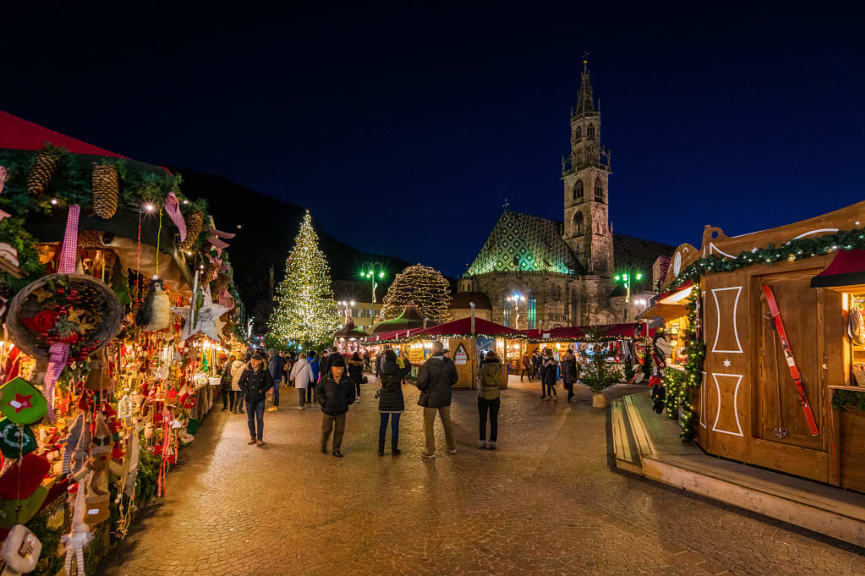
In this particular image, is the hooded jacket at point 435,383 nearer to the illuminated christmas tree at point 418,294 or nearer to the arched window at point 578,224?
the illuminated christmas tree at point 418,294

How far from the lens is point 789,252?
614cm

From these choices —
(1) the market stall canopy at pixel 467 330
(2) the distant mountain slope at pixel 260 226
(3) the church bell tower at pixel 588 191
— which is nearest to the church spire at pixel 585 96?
(3) the church bell tower at pixel 588 191

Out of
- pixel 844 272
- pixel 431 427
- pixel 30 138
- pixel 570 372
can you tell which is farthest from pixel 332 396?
pixel 570 372

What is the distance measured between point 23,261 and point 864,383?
27.6ft

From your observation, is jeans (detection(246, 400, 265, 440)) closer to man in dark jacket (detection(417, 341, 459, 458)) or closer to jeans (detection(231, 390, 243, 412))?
man in dark jacket (detection(417, 341, 459, 458))

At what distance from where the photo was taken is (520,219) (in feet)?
200

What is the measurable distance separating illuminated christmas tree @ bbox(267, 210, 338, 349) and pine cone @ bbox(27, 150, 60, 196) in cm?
2974

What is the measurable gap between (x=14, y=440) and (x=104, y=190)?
181 cm

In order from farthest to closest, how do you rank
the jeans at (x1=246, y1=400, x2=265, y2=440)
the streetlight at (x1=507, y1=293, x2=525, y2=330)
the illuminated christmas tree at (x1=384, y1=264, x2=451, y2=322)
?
the streetlight at (x1=507, y1=293, x2=525, y2=330) → the illuminated christmas tree at (x1=384, y1=264, x2=451, y2=322) → the jeans at (x1=246, y1=400, x2=265, y2=440)

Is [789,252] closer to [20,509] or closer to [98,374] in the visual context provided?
[98,374]

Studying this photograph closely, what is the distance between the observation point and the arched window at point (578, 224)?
63.1 metres

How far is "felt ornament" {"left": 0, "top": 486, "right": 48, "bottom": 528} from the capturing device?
9.78 feet

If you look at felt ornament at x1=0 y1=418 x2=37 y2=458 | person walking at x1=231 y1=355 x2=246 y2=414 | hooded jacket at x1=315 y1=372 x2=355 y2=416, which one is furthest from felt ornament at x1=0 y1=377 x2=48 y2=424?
person walking at x1=231 y1=355 x2=246 y2=414

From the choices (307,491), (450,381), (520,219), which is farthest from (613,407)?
(520,219)
